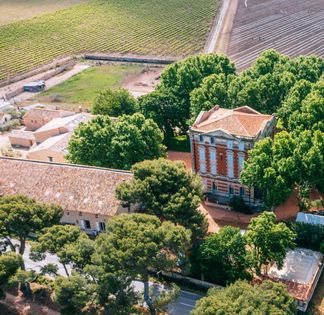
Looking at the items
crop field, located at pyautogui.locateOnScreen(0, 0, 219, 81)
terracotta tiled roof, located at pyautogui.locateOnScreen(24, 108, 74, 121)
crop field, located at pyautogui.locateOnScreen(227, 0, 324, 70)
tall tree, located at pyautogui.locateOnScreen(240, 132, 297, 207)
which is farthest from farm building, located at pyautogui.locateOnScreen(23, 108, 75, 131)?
crop field, located at pyautogui.locateOnScreen(227, 0, 324, 70)

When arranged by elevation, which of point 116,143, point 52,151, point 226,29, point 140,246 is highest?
point 226,29

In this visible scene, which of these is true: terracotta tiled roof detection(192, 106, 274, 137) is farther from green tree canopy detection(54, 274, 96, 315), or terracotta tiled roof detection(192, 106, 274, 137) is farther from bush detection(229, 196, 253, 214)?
green tree canopy detection(54, 274, 96, 315)

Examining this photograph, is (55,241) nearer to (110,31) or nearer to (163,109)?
(163,109)

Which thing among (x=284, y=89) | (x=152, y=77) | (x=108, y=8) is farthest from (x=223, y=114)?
(x=108, y=8)

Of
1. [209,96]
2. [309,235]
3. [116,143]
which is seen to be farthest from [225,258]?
[209,96]

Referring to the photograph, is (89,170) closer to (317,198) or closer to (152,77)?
(317,198)

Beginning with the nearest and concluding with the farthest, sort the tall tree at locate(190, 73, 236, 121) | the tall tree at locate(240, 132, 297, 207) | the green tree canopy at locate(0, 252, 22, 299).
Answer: the green tree canopy at locate(0, 252, 22, 299) < the tall tree at locate(240, 132, 297, 207) < the tall tree at locate(190, 73, 236, 121)

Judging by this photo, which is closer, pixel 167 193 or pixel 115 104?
pixel 167 193
